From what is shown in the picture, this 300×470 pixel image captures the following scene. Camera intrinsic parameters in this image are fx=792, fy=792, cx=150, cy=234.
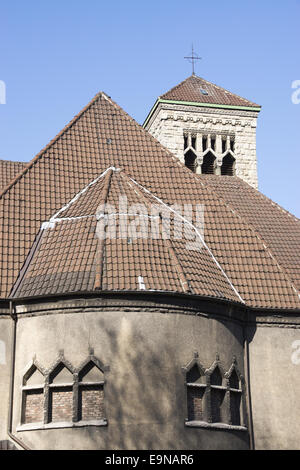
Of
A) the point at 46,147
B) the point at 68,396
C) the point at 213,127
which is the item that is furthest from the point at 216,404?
the point at 213,127

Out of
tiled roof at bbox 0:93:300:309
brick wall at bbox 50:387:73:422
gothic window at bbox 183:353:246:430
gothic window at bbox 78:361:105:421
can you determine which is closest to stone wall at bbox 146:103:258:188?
tiled roof at bbox 0:93:300:309

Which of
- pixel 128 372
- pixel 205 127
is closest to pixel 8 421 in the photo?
pixel 128 372

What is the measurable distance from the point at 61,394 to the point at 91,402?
82 cm

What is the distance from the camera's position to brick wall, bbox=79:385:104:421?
64.3 feet

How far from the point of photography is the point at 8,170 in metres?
28.9

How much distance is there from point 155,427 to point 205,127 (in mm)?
20498

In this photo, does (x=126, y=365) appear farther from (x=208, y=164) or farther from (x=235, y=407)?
(x=208, y=164)

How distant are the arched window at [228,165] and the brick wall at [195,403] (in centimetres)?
1758

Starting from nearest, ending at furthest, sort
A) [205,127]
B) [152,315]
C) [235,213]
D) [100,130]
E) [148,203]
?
1. [152,315]
2. [148,203]
3. [235,213]
4. [100,130]
5. [205,127]

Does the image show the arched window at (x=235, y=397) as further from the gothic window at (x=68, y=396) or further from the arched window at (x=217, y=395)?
the gothic window at (x=68, y=396)

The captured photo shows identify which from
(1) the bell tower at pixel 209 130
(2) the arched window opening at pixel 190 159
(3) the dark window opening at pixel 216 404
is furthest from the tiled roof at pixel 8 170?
(3) the dark window opening at pixel 216 404
